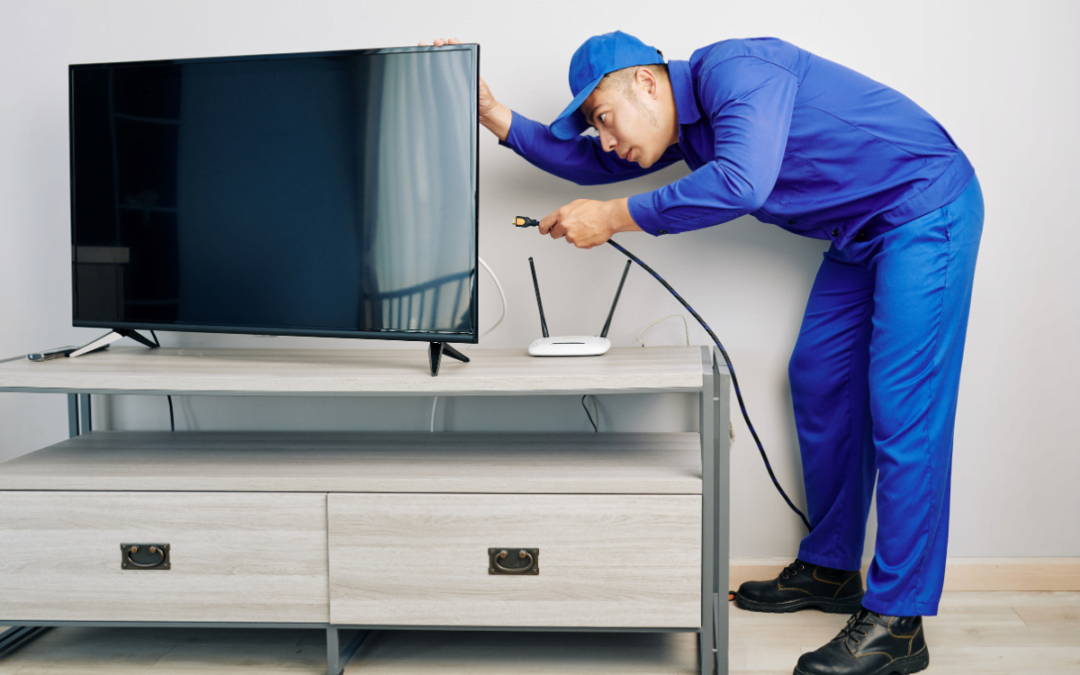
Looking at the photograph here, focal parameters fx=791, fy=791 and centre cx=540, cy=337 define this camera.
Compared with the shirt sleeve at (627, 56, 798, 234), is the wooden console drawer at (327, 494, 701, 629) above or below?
below

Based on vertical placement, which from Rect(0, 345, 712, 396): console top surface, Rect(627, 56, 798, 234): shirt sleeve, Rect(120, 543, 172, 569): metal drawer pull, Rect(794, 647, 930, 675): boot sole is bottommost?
Rect(794, 647, 930, 675): boot sole

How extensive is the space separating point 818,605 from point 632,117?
114 centimetres

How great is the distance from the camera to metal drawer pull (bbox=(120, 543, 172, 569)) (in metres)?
1.47

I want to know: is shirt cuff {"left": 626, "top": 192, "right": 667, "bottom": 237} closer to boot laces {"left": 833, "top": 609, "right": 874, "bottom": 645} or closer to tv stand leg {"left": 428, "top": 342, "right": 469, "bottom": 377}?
tv stand leg {"left": 428, "top": 342, "right": 469, "bottom": 377}

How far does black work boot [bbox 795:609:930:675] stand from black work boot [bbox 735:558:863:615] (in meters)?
0.25

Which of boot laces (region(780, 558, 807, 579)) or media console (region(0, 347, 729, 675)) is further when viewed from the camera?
boot laces (region(780, 558, 807, 579))

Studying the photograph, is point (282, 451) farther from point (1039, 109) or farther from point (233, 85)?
point (1039, 109)

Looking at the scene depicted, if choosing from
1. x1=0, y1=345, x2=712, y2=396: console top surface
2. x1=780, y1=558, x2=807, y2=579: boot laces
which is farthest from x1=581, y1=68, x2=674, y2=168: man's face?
x1=780, y1=558, x2=807, y2=579: boot laces

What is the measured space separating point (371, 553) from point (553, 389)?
450 millimetres

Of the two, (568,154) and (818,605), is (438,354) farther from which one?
(818,605)

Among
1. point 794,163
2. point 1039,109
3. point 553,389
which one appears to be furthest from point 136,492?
point 1039,109

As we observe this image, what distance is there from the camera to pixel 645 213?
4.70 feet

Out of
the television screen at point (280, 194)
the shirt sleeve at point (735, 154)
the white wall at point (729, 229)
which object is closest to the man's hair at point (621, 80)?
the shirt sleeve at point (735, 154)

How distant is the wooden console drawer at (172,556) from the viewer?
1.45 meters
